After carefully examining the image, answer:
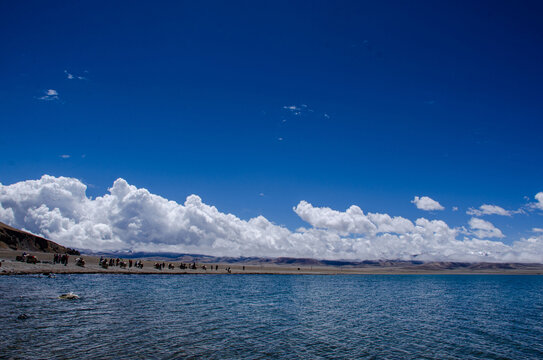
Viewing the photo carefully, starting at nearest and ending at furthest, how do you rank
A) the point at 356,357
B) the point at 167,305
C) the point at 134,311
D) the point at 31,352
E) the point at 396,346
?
the point at 31,352
the point at 356,357
the point at 396,346
the point at 134,311
the point at 167,305

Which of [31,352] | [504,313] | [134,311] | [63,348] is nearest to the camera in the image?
[31,352]

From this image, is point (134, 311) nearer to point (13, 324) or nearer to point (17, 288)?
point (13, 324)

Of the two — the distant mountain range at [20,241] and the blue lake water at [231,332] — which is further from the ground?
the distant mountain range at [20,241]

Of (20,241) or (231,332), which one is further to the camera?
(20,241)

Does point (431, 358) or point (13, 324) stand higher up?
point (13, 324)

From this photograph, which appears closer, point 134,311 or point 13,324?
point 13,324

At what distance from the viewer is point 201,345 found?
21344mm

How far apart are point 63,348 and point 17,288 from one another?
28538mm

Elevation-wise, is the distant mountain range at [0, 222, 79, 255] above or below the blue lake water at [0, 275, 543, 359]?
above

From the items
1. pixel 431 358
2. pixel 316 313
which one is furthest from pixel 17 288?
pixel 431 358

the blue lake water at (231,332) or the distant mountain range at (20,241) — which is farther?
the distant mountain range at (20,241)

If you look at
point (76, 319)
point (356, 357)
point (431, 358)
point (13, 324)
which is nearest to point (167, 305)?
point (76, 319)

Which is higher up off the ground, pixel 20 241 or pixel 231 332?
pixel 20 241

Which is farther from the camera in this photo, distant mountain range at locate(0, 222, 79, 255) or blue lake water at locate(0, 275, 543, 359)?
distant mountain range at locate(0, 222, 79, 255)
